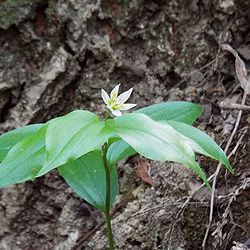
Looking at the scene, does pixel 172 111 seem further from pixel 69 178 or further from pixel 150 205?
pixel 150 205

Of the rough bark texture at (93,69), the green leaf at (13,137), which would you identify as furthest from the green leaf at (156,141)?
the rough bark texture at (93,69)

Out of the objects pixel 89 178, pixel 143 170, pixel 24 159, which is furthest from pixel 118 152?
pixel 143 170

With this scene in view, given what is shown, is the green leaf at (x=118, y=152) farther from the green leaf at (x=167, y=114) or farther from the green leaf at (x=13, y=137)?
the green leaf at (x=13, y=137)

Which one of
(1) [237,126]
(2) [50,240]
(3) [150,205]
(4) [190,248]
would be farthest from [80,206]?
(1) [237,126]

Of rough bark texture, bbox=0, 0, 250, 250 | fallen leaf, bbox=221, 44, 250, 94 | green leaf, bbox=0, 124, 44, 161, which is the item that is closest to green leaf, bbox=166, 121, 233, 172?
green leaf, bbox=0, 124, 44, 161

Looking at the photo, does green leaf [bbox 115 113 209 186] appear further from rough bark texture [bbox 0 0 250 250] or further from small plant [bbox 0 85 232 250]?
rough bark texture [bbox 0 0 250 250]

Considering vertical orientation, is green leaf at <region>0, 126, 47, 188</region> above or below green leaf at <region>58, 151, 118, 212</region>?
above

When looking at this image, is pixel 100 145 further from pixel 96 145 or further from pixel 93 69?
pixel 93 69
